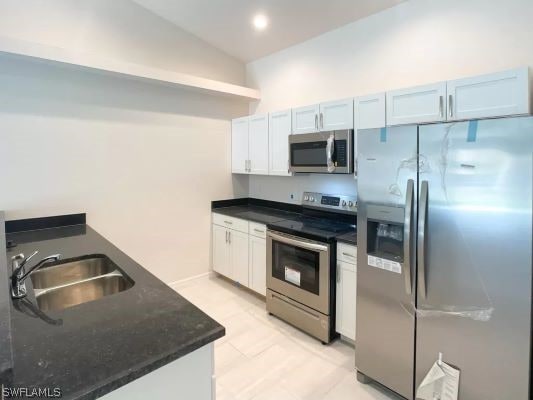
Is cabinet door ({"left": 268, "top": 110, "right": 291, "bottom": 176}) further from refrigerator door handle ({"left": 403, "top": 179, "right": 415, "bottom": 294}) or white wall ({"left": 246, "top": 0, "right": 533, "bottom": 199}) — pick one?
refrigerator door handle ({"left": 403, "top": 179, "right": 415, "bottom": 294})

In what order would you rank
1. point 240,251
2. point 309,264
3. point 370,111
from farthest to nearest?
point 240,251 → point 309,264 → point 370,111

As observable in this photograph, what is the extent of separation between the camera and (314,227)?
284cm

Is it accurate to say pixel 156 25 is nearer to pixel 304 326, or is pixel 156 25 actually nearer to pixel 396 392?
pixel 304 326

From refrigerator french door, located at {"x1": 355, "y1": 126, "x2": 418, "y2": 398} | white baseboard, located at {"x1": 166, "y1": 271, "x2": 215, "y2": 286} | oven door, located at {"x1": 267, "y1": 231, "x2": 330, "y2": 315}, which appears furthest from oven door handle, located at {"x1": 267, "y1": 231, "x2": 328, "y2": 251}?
white baseboard, located at {"x1": 166, "y1": 271, "x2": 215, "y2": 286}

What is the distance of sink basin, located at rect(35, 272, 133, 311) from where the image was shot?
63.1 inches

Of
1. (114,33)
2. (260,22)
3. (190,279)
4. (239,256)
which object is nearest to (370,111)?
(260,22)

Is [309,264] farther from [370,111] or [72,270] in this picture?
[72,270]

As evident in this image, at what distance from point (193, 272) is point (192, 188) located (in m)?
1.07

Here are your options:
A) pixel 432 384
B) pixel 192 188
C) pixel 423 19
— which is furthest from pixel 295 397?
pixel 423 19

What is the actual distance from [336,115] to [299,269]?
1430 mm

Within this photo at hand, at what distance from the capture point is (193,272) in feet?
12.8

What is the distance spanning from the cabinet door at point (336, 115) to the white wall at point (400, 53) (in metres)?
0.41

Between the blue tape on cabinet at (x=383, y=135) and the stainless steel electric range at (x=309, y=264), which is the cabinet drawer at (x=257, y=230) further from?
the blue tape on cabinet at (x=383, y=135)

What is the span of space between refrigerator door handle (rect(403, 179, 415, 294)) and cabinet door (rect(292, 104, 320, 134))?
4.52ft
